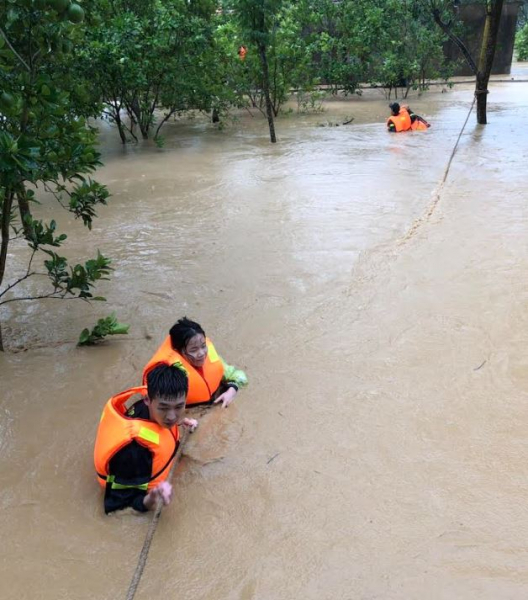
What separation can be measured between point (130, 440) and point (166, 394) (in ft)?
0.87

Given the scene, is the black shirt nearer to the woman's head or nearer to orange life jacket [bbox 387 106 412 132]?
the woman's head

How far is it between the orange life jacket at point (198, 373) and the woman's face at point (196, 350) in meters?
0.03

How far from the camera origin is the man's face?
8.91 feet

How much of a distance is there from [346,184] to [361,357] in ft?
16.8

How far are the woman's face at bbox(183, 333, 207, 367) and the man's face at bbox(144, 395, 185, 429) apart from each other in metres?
0.72

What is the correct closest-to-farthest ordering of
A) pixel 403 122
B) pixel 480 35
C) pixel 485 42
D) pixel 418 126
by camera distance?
pixel 485 42 < pixel 403 122 < pixel 418 126 < pixel 480 35

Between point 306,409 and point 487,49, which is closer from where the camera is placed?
point 306,409

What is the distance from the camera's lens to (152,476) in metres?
2.78

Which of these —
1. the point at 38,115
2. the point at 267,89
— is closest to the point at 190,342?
the point at 38,115

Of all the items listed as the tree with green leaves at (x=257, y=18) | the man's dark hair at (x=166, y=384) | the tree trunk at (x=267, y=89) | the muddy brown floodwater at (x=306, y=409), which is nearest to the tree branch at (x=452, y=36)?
the tree with green leaves at (x=257, y=18)

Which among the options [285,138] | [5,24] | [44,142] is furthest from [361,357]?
[285,138]

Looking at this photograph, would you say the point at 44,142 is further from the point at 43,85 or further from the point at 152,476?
the point at 152,476

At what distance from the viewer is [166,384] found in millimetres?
2713

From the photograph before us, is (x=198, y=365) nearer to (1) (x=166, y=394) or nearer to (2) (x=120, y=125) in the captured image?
(1) (x=166, y=394)
